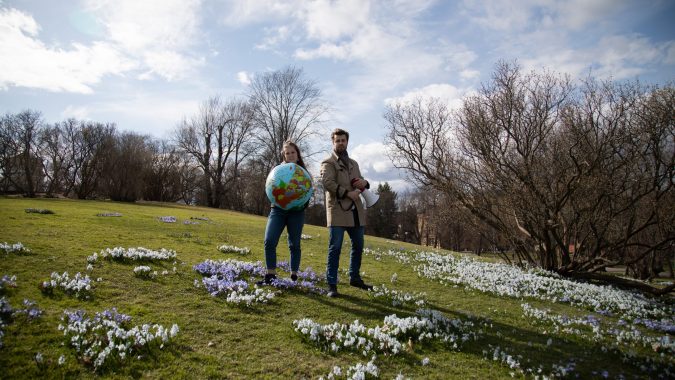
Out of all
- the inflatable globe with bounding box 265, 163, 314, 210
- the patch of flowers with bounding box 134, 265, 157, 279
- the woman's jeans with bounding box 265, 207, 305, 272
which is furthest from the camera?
the woman's jeans with bounding box 265, 207, 305, 272

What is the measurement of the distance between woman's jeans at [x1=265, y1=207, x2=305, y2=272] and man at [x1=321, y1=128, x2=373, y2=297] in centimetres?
70

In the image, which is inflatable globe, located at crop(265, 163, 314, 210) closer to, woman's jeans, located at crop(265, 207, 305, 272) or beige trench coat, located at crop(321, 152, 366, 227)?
woman's jeans, located at crop(265, 207, 305, 272)

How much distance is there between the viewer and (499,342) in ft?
18.9

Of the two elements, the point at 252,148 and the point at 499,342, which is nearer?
the point at 499,342

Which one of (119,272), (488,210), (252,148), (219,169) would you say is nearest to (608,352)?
(119,272)

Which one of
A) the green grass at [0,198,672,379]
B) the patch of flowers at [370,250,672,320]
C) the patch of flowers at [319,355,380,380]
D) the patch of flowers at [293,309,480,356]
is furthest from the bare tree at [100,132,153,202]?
the patch of flowers at [319,355,380,380]

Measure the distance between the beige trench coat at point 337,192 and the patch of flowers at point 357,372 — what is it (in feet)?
11.1

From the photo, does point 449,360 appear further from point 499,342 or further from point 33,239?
point 33,239

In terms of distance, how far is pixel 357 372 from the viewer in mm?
4109

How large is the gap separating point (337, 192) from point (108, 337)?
451 cm

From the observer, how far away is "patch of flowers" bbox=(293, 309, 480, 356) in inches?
194

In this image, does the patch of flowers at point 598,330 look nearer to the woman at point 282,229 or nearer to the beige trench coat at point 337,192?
the beige trench coat at point 337,192

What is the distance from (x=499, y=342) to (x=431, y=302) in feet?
Result: 7.32

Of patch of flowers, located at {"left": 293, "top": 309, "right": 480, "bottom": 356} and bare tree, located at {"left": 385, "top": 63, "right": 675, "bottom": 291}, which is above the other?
bare tree, located at {"left": 385, "top": 63, "right": 675, "bottom": 291}
